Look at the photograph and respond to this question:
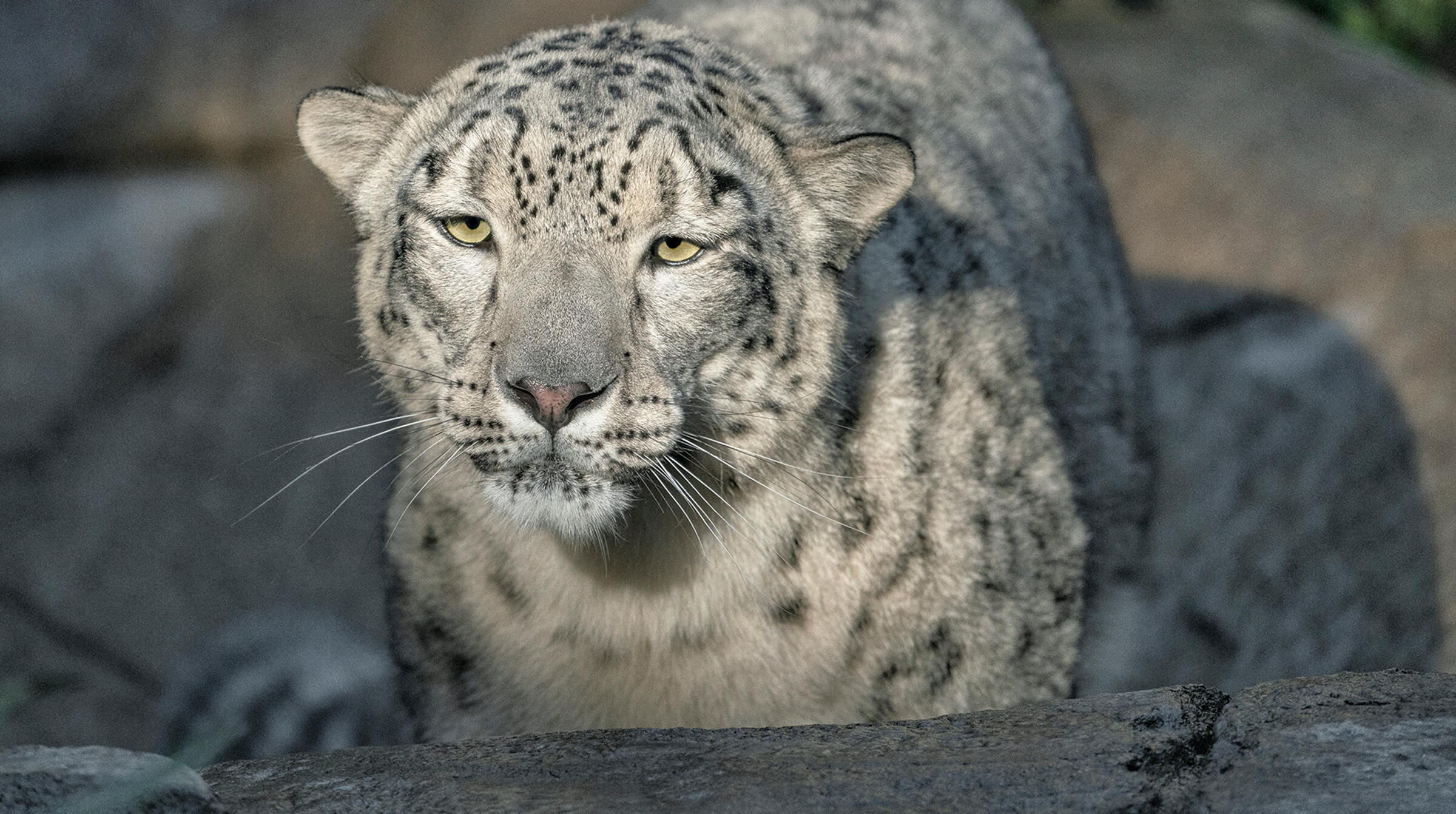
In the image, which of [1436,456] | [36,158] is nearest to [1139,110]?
[1436,456]

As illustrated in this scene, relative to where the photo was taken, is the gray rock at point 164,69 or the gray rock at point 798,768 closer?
the gray rock at point 798,768

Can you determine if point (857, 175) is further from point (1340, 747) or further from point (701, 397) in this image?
point (1340, 747)

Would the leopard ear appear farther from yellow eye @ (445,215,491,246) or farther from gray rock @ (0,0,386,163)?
gray rock @ (0,0,386,163)

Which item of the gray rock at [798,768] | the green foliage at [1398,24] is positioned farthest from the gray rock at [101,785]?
the green foliage at [1398,24]

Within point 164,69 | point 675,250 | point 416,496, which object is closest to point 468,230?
point 675,250

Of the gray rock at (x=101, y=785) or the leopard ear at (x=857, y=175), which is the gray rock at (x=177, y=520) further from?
the gray rock at (x=101, y=785)

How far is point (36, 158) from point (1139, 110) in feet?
18.8

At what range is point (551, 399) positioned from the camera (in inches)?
119

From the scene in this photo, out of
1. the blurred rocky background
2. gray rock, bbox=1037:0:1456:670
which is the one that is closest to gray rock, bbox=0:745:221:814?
the blurred rocky background

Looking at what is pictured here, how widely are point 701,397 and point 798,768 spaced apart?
990 millimetres

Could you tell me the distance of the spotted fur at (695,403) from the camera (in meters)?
3.22

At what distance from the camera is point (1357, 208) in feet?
23.8

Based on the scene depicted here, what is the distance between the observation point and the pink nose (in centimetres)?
302

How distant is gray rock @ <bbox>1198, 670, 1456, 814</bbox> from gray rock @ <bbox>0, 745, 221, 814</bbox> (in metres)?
1.63
